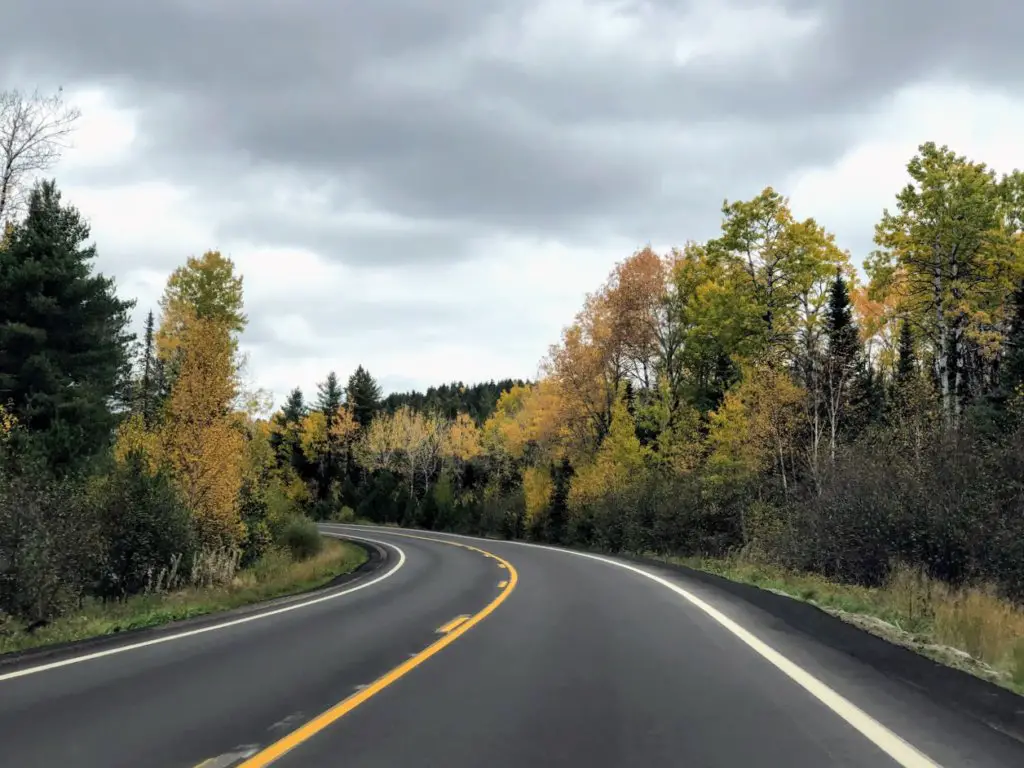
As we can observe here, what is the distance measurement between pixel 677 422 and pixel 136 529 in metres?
26.6

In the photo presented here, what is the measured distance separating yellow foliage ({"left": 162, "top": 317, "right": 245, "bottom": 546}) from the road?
1119 centimetres

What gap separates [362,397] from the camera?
306 feet

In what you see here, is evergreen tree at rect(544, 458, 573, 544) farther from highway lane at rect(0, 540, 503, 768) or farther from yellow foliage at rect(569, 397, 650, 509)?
highway lane at rect(0, 540, 503, 768)

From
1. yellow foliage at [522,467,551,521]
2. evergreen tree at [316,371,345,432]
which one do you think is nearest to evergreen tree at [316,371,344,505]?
evergreen tree at [316,371,345,432]

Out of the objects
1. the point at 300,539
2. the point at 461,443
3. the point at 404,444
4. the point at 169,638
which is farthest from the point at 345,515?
the point at 169,638

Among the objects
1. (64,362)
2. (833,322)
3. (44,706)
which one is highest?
(833,322)

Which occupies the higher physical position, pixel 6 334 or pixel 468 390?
pixel 468 390

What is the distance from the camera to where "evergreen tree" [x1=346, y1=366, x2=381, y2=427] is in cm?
9231

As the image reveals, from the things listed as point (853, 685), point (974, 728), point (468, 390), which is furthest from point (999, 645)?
point (468, 390)

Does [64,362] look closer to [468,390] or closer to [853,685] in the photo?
[853,685]

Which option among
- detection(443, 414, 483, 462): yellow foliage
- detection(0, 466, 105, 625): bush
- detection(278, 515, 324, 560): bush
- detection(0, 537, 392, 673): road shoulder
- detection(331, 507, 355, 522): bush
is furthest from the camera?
detection(443, 414, 483, 462): yellow foliage

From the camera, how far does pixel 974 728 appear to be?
5.18 meters

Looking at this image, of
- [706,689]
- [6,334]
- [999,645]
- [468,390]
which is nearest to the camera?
[706,689]

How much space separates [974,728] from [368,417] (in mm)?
89588
